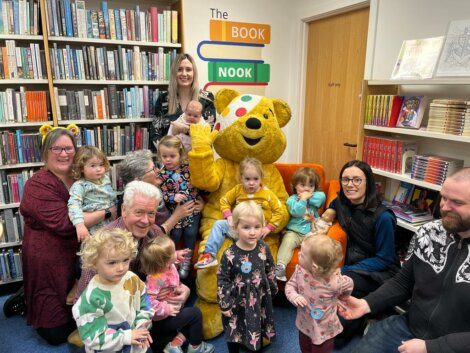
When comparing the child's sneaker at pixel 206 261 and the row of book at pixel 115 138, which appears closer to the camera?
the child's sneaker at pixel 206 261

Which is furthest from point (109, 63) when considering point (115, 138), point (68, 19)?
point (115, 138)

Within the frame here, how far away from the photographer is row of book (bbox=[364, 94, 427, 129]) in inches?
98.2

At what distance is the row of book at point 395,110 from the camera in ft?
8.18

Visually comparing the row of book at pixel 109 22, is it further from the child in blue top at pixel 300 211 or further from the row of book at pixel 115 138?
the child in blue top at pixel 300 211

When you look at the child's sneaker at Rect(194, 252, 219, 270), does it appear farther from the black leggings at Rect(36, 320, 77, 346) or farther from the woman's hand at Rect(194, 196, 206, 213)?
the black leggings at Rect(36, 320, 77, 346)

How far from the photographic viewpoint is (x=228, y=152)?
2562 millimetres

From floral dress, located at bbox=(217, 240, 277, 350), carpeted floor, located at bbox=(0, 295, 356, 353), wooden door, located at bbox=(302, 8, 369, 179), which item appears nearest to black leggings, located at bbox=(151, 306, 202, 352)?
floral dress, located at bbox=(217, 240, 277, 350)

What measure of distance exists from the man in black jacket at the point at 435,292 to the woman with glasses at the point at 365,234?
1.48ft

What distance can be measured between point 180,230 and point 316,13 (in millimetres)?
2554

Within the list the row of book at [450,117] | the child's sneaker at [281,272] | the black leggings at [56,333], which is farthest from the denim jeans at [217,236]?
the row of book at [450,117]

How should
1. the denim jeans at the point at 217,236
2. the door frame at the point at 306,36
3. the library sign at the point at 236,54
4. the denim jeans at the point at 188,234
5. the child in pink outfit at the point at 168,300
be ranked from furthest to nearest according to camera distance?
the library sign at the point at 236,54 → the door frame at the point at 306,36 → the denim jeans at the point at 188,234 → the denim jeans at the point at 217,236 → the child in pink outfit at the point at 168,300

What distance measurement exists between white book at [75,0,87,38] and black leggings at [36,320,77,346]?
2.08m

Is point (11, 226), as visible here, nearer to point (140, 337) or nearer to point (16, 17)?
point (16, 17)

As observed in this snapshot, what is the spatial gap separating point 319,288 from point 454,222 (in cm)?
63
